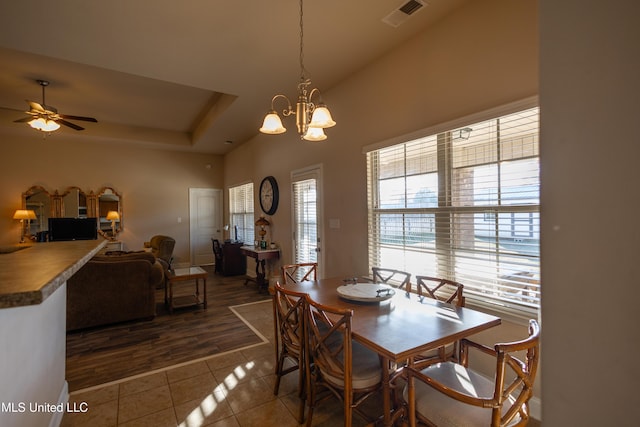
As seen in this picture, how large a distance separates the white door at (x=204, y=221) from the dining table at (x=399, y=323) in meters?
6.33

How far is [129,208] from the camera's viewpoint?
701cm

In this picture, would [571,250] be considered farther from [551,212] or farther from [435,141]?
[435,141]

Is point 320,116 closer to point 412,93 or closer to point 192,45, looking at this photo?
point 412,93

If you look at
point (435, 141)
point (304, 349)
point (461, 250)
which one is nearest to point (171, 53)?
point (435, 141)

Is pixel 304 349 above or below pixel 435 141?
below

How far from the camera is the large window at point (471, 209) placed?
2018 mm

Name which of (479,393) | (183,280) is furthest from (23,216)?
(479,393)

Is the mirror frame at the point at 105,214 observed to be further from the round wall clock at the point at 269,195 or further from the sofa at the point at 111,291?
the round wall clock at the point at 269,195

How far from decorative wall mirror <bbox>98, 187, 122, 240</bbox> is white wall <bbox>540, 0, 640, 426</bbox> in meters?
7.91

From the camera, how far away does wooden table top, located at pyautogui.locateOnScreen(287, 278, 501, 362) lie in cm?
146

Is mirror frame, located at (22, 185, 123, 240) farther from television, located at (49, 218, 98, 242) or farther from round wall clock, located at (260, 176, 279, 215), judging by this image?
round wall clock, located at (260, 176, 279, 215)

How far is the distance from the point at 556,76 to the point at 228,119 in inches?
203

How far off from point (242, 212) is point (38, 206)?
4041mm

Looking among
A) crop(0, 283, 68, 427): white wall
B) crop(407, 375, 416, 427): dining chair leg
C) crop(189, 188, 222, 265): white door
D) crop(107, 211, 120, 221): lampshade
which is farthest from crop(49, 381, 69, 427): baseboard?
crop(189, 188, 222, 265): white door
